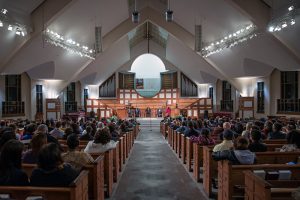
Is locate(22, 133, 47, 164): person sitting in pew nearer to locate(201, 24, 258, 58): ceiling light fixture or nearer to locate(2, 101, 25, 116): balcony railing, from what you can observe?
locate(201, 24, 258, 58): ceiling light fixture

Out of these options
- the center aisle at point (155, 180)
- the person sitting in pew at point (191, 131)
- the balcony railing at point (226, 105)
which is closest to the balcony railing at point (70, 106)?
the balcony railing at point (226, 105)

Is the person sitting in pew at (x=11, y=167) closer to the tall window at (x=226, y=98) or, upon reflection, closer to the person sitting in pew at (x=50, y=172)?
the person sitting in pew at (x=50, y=172)

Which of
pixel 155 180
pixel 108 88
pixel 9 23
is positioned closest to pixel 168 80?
pixel 108 88

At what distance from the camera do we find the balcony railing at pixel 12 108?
1353 centimetres

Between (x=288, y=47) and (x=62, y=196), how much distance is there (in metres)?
9.72

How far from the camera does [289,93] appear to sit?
43.6ft

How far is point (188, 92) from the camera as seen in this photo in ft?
74.5

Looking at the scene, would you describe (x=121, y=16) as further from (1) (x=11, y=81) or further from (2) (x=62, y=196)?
(2) (x=62, y=196)

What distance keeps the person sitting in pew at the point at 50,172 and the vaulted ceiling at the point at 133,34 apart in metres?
7.39

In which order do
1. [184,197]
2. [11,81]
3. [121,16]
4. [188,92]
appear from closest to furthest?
[184,197] → [11,81] → [121,16] → [188,92]

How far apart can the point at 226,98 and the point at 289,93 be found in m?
6.24

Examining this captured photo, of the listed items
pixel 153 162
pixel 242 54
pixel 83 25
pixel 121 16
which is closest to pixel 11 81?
pixel 83 25

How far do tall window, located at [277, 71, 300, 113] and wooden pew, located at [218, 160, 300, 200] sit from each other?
32.3 feet

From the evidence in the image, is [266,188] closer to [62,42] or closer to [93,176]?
[93,176]
